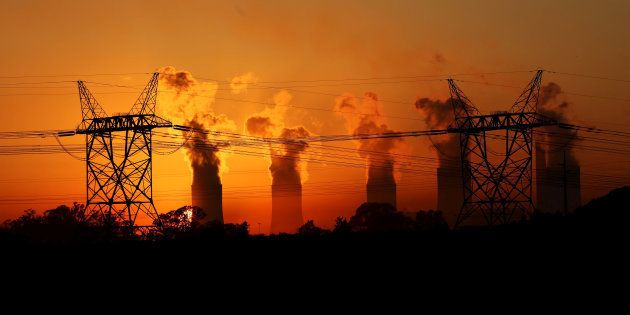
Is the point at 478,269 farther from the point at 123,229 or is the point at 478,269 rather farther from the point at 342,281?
the point at 123,229

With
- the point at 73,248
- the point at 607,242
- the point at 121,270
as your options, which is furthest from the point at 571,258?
the point at 73,248

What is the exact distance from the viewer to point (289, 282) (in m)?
47.6

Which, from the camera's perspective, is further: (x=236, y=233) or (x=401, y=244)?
(x=236, y=233)

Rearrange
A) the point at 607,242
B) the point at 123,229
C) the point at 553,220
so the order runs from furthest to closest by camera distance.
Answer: the point at 123,229 → the point at 553,220 → the point at 607,242

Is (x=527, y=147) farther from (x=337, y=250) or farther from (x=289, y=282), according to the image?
(x=289, y=282)

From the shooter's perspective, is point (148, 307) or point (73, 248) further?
point (73, 248)

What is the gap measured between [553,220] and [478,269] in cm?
1965

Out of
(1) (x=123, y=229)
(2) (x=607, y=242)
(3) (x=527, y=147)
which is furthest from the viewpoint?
(3) (x=527, y=147)

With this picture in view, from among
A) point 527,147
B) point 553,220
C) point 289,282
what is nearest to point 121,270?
point 289,282

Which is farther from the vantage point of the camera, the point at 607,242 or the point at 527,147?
the point at 527,147

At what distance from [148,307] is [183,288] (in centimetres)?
287

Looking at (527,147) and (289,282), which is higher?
(527,147)

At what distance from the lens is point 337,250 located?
5256 cm

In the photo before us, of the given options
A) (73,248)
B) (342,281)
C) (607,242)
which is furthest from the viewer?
(73,248)
